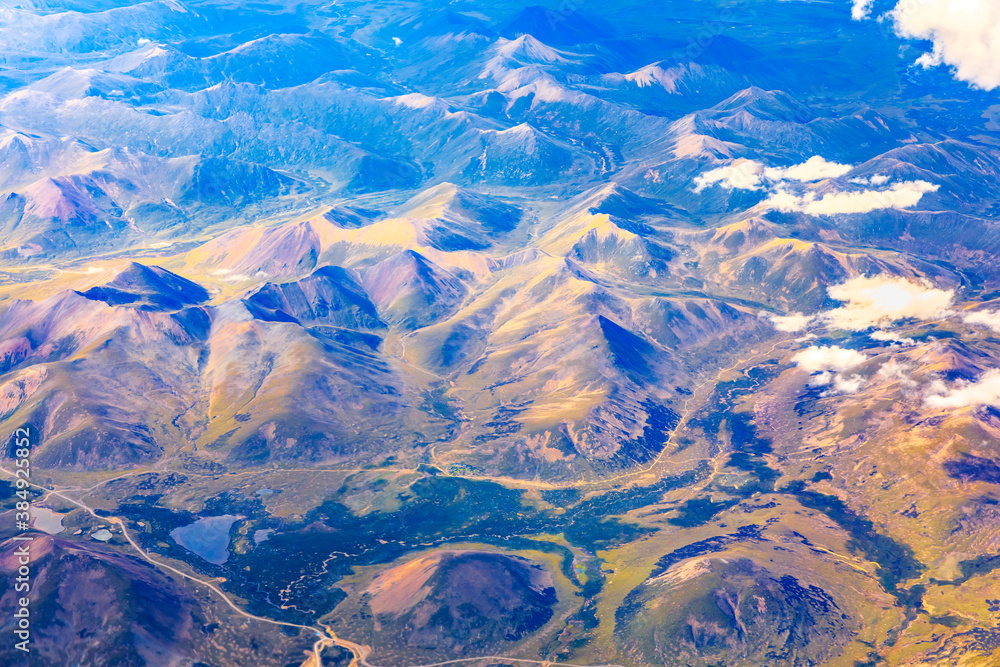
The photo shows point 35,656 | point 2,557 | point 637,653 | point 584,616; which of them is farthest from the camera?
point 584,616

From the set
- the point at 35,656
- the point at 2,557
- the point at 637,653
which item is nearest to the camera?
the point at 35,656

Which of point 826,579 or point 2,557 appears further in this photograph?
point 826,579

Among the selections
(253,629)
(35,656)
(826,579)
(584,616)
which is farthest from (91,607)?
(826,579)

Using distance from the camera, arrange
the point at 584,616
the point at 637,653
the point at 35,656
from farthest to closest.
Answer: the point at 584,616, the point at 637,653, the point at 35,656

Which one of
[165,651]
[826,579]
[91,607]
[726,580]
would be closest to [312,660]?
[165,651]

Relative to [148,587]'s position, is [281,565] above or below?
below

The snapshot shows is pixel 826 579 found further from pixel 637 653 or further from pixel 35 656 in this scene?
pixel 35 656

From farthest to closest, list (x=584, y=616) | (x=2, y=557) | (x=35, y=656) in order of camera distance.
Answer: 1. (x=584, y=616)
2. (x=2, y=557)
3. (x=35, y=656)

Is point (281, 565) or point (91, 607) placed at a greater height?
point (91, 607)

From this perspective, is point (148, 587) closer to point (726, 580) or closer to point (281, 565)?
point (281, 565)
